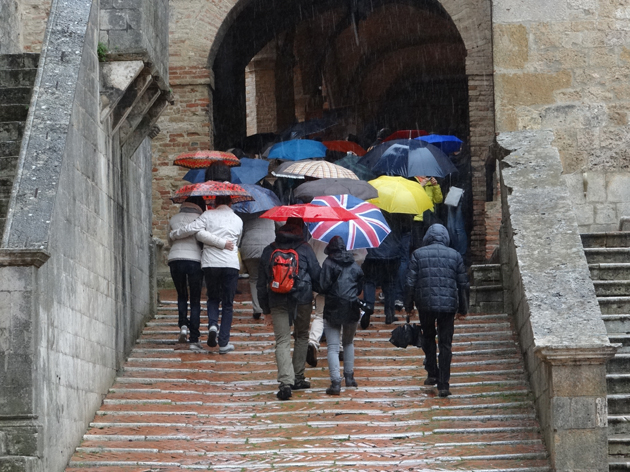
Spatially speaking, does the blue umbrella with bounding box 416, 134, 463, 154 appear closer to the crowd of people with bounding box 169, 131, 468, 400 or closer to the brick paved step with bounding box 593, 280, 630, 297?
the crowd of people with bounding box 169, 131, 468, 400

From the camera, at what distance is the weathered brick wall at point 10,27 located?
15.7m

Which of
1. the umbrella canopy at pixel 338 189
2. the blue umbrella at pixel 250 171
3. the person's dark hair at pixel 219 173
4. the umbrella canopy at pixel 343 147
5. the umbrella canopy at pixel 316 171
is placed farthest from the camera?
the umbrella canopy at pixel 343 147

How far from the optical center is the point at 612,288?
10.3 meters

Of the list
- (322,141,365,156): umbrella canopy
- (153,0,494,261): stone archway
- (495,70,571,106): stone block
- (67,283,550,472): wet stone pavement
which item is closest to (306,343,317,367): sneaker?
(67,283,550,472): wet stone pavement

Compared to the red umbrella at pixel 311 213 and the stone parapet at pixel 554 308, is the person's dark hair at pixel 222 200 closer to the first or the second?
the red umbrella at pixel 311 213

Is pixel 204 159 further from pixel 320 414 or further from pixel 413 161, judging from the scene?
pixel 320 414

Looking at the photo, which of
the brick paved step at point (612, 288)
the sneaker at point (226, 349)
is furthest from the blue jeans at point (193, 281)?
the brick paved step at point (612, 288)

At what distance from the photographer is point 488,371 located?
10070mm

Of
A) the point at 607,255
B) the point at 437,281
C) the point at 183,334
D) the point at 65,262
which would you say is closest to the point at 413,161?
the point at 607,255

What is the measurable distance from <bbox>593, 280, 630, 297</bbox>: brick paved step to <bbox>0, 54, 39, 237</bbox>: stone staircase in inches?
208

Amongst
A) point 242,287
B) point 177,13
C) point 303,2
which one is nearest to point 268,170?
point 242,287

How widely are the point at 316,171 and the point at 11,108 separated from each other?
3783mm

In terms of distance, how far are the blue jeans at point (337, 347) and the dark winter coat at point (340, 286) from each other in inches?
3.0

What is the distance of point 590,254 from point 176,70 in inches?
327
